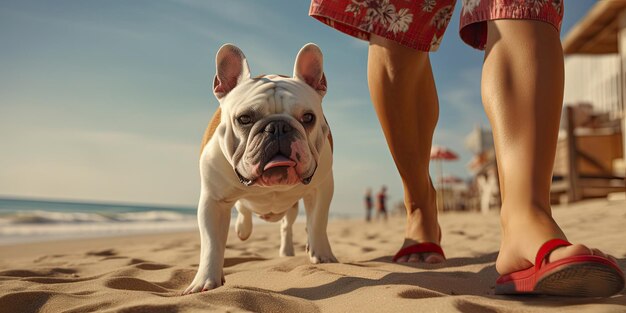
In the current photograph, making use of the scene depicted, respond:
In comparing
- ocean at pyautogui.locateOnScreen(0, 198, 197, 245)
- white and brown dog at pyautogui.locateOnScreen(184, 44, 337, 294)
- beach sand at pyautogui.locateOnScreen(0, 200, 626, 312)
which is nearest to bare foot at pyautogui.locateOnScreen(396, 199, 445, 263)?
beach sand at pyautogui.locateOnScreen(0, 200, 626, 312)

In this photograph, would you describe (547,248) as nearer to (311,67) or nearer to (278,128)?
(278,128)

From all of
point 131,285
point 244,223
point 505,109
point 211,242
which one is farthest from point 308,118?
point 244,223

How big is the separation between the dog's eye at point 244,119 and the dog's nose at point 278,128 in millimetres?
113

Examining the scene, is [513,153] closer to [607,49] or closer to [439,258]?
[439,258]

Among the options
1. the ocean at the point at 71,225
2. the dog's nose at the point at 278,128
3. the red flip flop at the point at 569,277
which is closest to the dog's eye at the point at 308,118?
the dog's nose at the point at 278,128

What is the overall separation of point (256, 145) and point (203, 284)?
55 cm

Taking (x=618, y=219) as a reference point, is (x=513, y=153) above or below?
above

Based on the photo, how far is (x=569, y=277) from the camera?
1.35 metres

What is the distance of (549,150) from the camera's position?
163cm

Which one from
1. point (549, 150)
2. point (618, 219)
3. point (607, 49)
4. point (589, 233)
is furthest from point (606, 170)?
point (549, 150)

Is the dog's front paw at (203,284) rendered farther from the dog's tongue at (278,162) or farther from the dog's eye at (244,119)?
the dog's eye at (244,119)

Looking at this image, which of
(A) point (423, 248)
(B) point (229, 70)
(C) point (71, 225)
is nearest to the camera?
(B) point (229, 70)

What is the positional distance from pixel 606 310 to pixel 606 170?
353 inches

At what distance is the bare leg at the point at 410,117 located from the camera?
2414 mm
